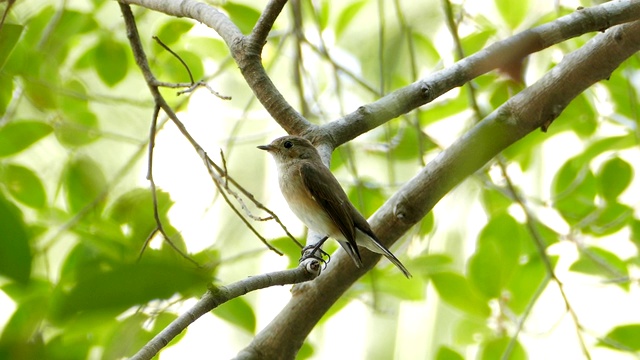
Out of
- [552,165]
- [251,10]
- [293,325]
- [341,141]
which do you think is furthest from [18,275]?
[552,165]

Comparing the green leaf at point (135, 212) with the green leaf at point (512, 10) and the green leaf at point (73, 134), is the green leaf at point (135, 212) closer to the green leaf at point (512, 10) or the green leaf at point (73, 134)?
the green leaf at point (73, 134)

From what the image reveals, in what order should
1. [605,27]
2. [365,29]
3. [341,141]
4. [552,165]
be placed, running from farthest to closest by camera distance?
[552,165] → [365,29] → [341,141] → [605,27]

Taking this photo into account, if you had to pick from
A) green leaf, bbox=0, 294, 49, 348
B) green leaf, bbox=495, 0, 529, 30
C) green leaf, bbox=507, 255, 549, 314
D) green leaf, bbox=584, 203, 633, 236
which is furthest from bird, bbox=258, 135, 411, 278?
green leaf, bbox=0, 294, 49, 348

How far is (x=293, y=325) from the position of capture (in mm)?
1927

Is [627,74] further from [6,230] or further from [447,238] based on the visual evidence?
[6,230]

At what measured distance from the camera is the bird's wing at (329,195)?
6.51 feet

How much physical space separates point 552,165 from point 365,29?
1057mm

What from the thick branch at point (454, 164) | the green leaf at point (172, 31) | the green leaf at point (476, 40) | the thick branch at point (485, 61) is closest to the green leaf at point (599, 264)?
the thick branch at point (454, 164)

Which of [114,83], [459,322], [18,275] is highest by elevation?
[114,83]

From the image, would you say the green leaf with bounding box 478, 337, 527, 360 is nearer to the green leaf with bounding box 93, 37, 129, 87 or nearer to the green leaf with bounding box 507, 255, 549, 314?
the green leaf with bounding box 507, 255, 549, 314

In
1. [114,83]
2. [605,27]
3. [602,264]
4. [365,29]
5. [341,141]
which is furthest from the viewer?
[365,29]

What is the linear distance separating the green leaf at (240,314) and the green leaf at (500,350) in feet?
2.61

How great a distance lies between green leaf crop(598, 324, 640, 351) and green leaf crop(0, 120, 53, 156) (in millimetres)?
1854

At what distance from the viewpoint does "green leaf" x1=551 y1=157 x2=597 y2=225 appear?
254 cm
